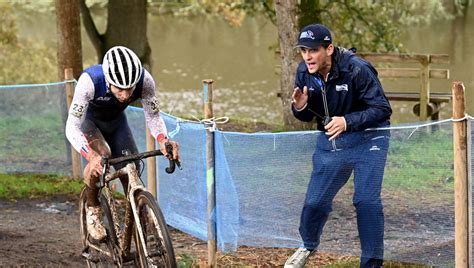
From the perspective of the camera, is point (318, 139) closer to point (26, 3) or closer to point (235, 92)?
point (235, 92)

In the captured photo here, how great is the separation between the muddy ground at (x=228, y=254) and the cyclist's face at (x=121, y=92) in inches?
75.4

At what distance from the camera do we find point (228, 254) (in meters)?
8.20

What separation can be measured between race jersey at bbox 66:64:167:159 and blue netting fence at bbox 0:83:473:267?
83 cm

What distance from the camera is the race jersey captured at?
7035 mm

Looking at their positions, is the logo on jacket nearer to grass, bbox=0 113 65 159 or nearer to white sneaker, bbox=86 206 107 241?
white sneaker, bbox=86 206 107 241

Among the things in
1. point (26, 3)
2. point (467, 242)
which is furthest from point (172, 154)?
point (26, 3)

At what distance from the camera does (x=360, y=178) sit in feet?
22.0

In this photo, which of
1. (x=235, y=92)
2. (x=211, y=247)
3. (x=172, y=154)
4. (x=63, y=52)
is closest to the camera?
(x=172, y=154)

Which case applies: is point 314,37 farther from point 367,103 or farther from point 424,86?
point 424,86

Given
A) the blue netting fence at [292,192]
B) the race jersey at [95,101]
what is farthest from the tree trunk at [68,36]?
the race jersey at [95,101]

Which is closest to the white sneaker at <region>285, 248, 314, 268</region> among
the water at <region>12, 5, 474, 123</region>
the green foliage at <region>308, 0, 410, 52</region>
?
the green foliage at <region>308, 0, 410, 52</region>

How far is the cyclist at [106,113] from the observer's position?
6.70 metres

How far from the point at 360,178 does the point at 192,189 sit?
2.53m

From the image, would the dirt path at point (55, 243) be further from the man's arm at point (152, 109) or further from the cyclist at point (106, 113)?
the man's arm at point (152, 109)
